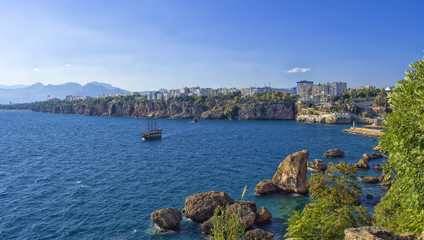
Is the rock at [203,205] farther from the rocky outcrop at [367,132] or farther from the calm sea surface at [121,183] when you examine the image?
the rocky outcrop at [367,132]

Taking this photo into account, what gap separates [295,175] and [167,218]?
19.6 metres

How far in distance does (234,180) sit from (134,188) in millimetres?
16091

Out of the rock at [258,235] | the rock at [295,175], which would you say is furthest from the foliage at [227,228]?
the rock at [295,175]

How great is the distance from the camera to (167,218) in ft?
91.2

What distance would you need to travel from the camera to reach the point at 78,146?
77.9 metres

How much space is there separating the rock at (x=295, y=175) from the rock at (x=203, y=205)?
10734 mm

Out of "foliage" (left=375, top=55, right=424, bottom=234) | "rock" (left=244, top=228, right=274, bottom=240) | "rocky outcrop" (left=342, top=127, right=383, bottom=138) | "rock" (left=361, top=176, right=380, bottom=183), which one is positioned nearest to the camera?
"foliage" (left=375, top=55, right=424, bottom=234)

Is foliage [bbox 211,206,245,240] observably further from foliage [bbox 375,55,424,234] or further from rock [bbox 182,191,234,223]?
rock [bbox 182,191,234,223]

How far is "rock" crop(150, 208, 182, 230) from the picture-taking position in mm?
27562

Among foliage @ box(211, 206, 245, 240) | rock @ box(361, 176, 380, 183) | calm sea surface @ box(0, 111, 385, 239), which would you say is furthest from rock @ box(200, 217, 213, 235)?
rock @ box(361, 176, 380, 183)

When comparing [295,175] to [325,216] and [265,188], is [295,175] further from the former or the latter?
[325,216]

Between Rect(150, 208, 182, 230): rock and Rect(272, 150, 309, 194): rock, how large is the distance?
17.2 metres

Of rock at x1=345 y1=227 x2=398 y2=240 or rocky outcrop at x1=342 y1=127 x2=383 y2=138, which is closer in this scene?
rock at x1=345 y1=227 x2=398 y2=240

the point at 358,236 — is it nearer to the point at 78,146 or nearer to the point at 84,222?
the point at 84,222
